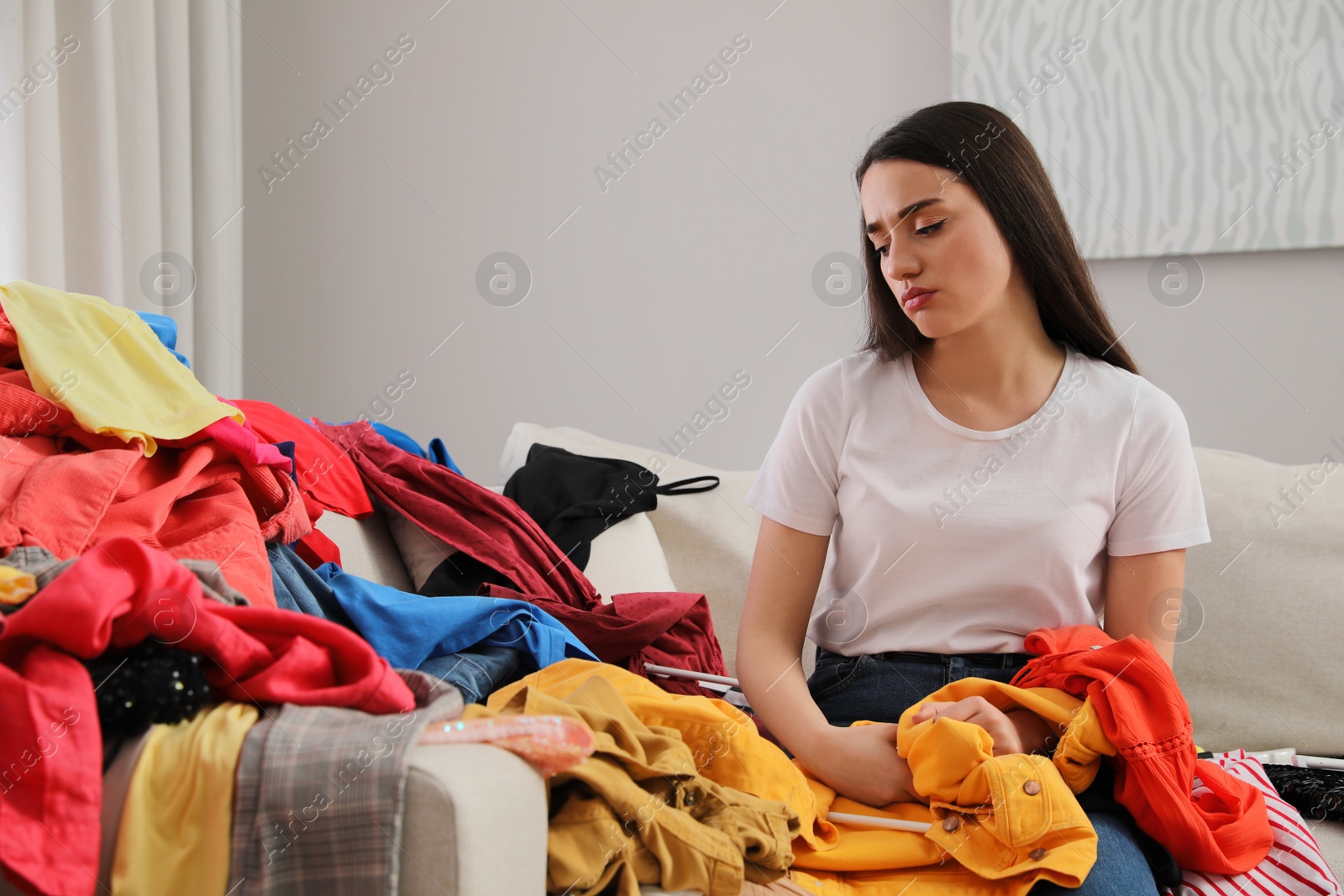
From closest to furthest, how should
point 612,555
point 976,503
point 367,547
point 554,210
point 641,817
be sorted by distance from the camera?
1. point 641,817
2. point 976,503
3. point 367,547
4. point 612,555
5. point 554,210

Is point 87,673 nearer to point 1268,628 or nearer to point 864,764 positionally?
point 864,764

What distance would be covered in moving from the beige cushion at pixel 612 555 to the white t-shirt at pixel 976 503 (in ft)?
1.49

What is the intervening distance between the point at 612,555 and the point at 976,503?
692mm

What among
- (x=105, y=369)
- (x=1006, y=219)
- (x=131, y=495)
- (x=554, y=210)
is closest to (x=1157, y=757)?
(x=1006, y=219)

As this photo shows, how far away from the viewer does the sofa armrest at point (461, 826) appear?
657mm

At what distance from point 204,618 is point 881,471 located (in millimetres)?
782

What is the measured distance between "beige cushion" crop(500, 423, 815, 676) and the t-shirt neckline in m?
0.56

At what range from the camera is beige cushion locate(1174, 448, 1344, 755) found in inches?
61.9

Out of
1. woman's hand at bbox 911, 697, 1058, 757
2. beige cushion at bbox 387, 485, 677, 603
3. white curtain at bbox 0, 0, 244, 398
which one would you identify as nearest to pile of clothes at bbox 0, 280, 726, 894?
beige cushion at bbox 387, 485, 677, 603

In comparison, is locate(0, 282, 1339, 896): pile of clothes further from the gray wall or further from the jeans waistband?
the gray wall

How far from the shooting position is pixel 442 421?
106 inches

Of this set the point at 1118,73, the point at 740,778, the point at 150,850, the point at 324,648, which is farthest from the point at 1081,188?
the point at 150,850

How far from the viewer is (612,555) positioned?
1.70m

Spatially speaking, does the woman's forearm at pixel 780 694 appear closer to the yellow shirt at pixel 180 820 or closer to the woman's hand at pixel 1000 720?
the woman's hand at pixel 1000 720
